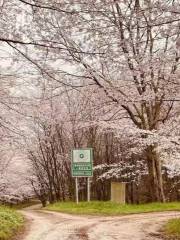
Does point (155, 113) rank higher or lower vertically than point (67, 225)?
higher

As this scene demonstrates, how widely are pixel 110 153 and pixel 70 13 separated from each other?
33149 millimetres

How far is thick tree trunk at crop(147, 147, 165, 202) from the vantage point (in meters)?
25.3

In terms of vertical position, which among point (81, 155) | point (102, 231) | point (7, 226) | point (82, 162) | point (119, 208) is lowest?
point (102, 231)

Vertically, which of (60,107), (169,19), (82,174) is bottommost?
(82,174)

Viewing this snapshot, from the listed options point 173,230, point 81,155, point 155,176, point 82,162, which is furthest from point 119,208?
point 173,230

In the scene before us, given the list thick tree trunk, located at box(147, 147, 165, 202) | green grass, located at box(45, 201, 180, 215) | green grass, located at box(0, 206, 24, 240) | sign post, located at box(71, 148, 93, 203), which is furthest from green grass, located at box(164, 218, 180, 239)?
sign post, located at box(71, 148, 93, 203)

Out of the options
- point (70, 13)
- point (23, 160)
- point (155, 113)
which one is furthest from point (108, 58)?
point (23, 160)

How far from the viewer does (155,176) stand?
25328 mm

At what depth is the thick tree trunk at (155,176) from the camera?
2527 cm

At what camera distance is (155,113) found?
987 inches

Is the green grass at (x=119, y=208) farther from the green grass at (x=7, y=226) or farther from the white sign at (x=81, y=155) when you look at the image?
the green grass at (x=7, y=226)

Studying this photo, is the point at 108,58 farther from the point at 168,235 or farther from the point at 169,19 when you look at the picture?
the point at 168,235

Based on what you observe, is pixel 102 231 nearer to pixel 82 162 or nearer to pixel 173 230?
pixel 173 230

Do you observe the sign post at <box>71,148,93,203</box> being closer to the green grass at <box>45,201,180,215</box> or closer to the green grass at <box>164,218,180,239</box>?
the green grass at <box>45,201,180,215</box>
